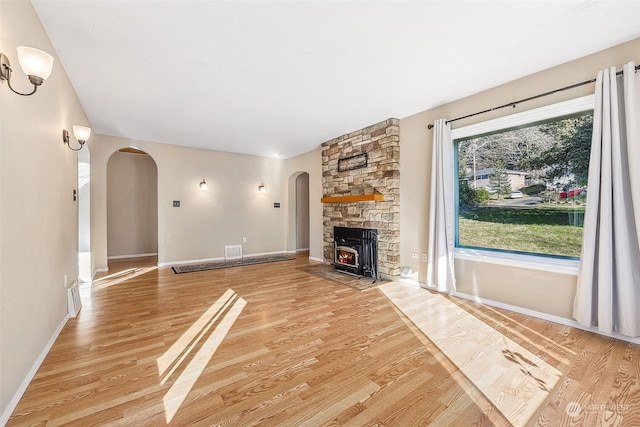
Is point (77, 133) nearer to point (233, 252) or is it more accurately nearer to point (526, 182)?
point (233, 252)

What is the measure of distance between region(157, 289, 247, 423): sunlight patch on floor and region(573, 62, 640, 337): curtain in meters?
3.47

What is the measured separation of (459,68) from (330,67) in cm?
138

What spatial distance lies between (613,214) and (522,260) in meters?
0.93

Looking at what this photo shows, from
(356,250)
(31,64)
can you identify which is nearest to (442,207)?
(356,250)

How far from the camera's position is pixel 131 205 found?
7.05m

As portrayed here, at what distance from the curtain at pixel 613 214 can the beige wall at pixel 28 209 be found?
4.45 m

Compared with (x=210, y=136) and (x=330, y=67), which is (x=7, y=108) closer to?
(x=330, y=67)

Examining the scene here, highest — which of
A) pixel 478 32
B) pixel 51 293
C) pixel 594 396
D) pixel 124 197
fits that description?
pixel 478 32

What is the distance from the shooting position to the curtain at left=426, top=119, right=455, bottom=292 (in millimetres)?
3721

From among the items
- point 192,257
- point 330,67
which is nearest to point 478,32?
point 330,67

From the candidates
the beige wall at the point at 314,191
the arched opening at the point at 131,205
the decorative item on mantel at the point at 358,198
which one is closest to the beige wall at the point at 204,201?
the beige wall at the point at 314,191

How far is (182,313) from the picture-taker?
3.18m

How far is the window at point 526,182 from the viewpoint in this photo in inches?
113

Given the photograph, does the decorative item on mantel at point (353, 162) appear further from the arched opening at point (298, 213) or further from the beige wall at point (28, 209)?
the beige wall at point (28, 209)
